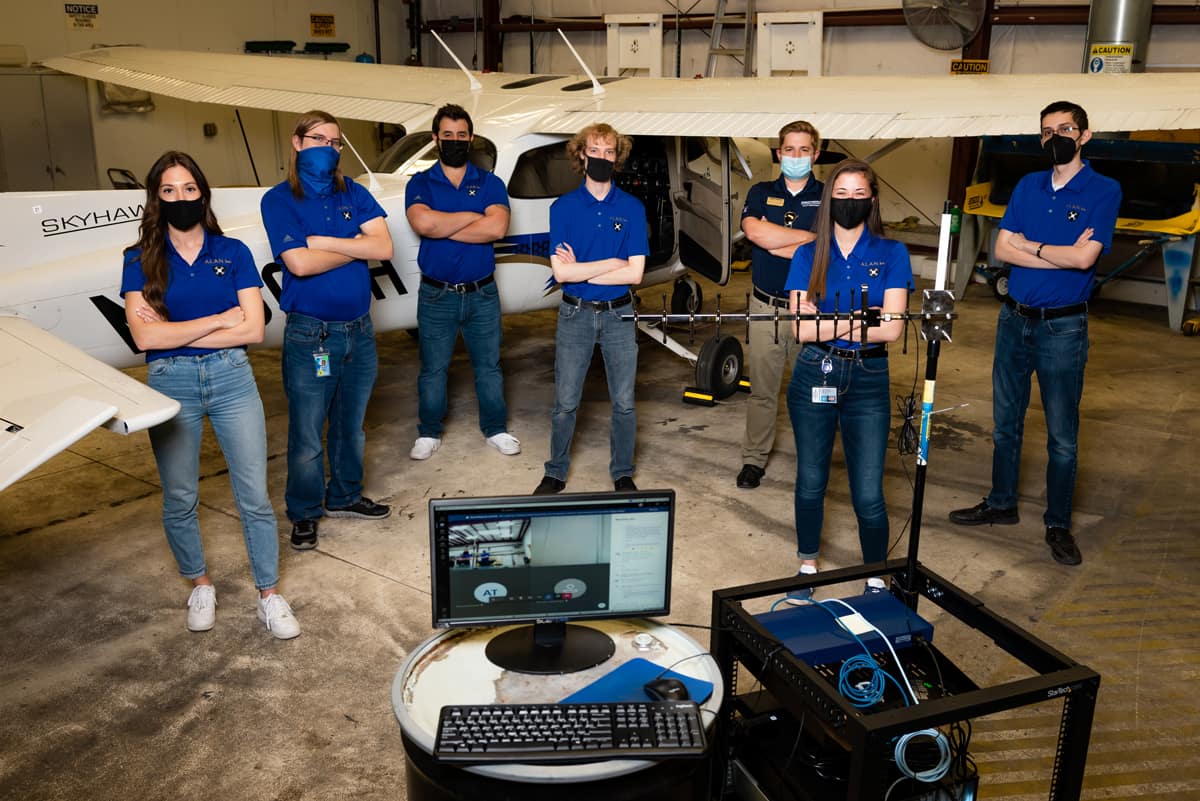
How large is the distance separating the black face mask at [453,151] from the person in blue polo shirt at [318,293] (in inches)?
37.6

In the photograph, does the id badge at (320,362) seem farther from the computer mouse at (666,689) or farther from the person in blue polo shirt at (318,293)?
the computer mouse at (666,689)

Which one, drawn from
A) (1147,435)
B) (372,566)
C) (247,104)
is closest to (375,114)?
(247,104)

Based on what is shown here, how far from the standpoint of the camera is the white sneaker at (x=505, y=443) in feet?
21.1

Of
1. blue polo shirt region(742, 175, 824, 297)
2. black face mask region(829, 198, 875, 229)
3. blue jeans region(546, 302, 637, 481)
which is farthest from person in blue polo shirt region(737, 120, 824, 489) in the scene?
black face mask region(829, 198, 875, 229)

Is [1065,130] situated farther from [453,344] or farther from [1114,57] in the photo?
[1114,57]

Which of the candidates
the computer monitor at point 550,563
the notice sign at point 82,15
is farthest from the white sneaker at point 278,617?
the notice sign at point 82,15

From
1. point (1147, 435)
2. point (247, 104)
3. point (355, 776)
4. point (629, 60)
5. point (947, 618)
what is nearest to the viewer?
point (355, 776)

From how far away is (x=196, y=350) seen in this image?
157 inches

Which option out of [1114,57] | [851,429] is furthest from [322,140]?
[1114,57]

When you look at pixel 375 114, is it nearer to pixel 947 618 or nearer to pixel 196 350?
pixel 196 350

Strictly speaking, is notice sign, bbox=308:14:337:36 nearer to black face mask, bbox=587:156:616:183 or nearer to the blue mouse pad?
black face mask, bbox=587:156:616:183

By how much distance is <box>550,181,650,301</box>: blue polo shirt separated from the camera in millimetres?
5160

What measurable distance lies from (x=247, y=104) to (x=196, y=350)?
15.2 ft

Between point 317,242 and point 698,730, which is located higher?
point 317,242
